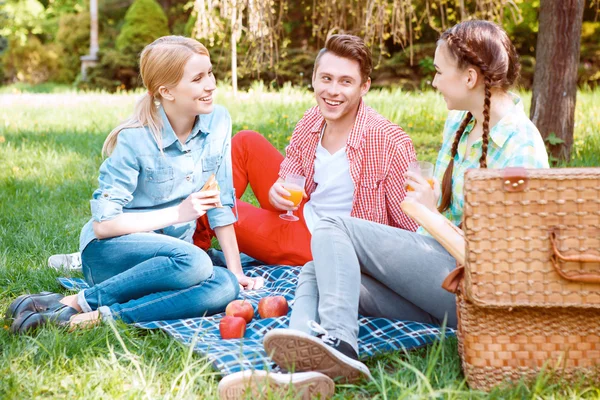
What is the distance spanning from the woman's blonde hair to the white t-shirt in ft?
2.42

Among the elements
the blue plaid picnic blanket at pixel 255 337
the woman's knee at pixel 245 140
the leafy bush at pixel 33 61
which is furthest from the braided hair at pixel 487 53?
the leafy bush at pixel 33 61

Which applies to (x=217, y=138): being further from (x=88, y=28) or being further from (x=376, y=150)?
(x=88, y=28)

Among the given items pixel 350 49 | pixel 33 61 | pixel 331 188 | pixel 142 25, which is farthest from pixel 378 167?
pixel 33 61

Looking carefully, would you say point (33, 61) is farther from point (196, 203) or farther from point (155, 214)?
point (196, 203)

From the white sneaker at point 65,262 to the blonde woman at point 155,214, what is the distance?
464mm

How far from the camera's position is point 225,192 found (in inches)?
122

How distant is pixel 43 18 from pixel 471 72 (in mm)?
22384

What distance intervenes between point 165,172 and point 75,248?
41.3 inches

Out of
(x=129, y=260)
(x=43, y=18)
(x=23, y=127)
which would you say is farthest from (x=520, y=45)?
(x=43, y=18)

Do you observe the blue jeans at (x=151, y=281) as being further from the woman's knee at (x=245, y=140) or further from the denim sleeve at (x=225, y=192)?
the woman's knee at (x=245, y=140)

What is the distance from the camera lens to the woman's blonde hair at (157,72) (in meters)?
2.80

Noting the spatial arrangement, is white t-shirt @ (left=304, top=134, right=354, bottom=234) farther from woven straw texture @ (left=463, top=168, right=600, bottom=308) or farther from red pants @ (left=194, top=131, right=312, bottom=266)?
woven straw texture @ (left=463, top=168, right=600, bottom=308)

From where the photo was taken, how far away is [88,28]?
19.3 m

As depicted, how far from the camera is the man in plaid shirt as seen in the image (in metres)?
2.98
